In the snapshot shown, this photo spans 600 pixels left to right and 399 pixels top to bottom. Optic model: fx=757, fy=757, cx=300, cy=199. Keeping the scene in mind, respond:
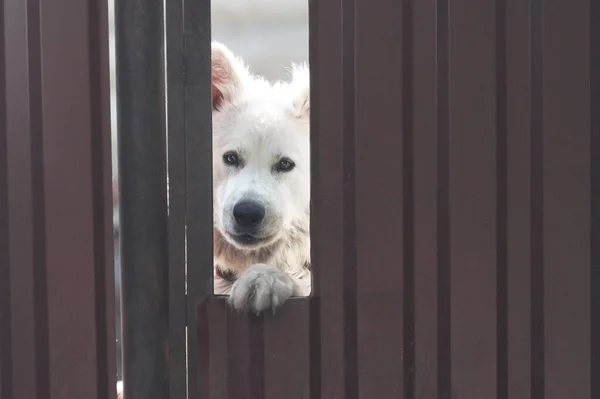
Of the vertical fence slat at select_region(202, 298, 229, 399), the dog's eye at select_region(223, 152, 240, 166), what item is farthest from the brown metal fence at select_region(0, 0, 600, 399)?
the dog's eye at select_region(223, 152, 240, 166)

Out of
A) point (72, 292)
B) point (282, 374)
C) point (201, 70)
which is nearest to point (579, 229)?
point (282, 374)

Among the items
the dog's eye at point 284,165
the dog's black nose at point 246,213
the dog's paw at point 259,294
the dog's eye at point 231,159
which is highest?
the dog's eye at point 231,159

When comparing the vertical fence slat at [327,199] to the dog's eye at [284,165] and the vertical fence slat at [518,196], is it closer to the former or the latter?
the vertical fence slat at [518,196]

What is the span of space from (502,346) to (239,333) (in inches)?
27.1

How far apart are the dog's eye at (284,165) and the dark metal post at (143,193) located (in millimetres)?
1153

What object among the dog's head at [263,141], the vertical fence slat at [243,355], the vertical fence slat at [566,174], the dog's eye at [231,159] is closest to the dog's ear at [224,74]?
the dog's head at [263,141]

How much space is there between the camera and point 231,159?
10.3 feet

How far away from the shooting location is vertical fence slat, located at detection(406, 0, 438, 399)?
1971mm

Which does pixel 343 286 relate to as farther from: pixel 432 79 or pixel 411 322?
pixel 432 79

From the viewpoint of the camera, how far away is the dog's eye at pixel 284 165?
3.13 meters

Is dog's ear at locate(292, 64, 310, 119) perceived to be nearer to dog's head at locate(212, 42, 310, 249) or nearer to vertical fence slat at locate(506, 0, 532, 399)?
dog's head at locate(212, 42, 310, 249)

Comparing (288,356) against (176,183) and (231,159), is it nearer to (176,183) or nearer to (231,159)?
(176,183)

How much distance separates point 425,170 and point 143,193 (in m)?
0.75

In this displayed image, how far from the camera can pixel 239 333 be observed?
6.50 feet
